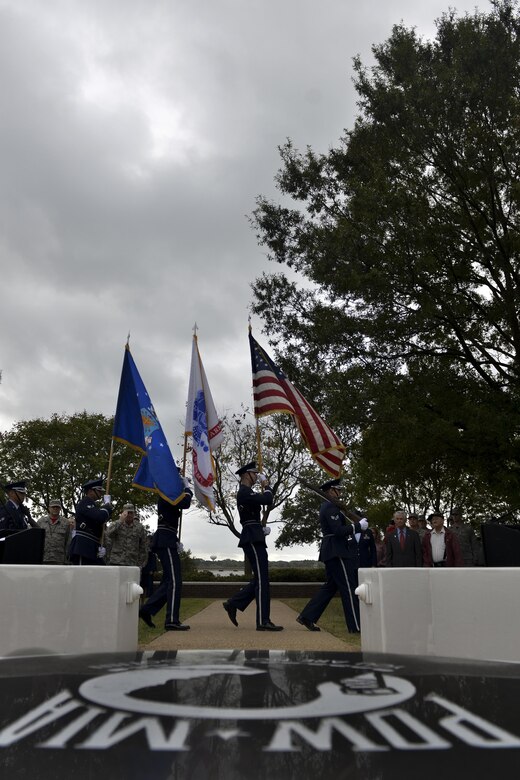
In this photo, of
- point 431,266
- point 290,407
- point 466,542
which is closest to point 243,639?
point 290,407

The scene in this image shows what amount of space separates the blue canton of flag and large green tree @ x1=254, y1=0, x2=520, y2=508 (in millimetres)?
5536

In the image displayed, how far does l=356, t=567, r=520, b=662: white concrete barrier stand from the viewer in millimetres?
5086

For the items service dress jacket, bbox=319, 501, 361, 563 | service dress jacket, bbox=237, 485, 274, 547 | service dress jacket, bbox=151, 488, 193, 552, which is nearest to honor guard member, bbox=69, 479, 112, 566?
service dress jacket, bbox=151, 488, 193, 552

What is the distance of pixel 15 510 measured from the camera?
1050 cm

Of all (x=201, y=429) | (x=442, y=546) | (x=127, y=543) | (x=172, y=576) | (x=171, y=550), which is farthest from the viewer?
(x=442, y=546)

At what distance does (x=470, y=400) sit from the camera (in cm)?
1548

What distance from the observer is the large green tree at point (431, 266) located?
49.1ft

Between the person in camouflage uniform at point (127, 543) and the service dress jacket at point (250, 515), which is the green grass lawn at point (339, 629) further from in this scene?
the person in camouflage uniform at point (127, 543)

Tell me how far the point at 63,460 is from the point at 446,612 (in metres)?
34.0

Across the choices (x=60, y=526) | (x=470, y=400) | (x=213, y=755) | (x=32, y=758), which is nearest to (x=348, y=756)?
(x=213, y=755)

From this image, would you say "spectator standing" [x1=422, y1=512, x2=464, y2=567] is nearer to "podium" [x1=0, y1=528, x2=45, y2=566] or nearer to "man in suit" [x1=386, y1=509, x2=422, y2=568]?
"man in suit" [x1=386, y1=509, x2=422, y2=568]

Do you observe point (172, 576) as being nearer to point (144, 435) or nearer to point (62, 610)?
point (144, 435)

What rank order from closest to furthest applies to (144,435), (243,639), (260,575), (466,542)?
(243,639) < (260,575) < (144,435) < (466,542)

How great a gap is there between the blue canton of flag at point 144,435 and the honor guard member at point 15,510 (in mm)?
1630
